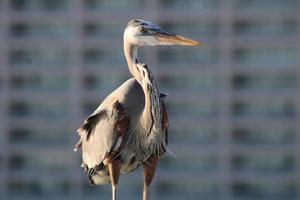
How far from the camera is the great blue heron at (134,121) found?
768 cm

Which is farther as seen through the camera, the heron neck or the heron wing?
the heron wing

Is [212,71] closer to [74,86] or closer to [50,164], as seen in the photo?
[74,86]

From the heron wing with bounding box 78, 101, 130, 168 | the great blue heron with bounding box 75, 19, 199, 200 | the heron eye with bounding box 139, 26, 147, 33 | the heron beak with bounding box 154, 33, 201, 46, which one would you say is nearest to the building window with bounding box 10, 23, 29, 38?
the heron wing with bounding box 78, 101, 130, 168

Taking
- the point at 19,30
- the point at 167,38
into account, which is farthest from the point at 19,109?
the point at 167,38

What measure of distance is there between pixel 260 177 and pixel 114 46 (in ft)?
36.1

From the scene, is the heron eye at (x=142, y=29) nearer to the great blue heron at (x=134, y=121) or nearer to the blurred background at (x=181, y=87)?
the great blue heron at (x=134, y=121)

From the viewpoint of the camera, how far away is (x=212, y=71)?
52312 mm

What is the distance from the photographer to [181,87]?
175 feet

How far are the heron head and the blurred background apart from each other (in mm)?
43477

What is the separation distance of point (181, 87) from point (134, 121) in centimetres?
4533

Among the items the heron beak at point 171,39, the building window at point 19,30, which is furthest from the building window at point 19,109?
the heron beak at point 171,39

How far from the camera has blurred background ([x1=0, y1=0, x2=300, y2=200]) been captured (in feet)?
170

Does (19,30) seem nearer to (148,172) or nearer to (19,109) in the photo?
(19,109)

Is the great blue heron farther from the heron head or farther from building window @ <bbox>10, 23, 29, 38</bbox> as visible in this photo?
building window @ <bbox>10, 23, 29, 38</bbox>
